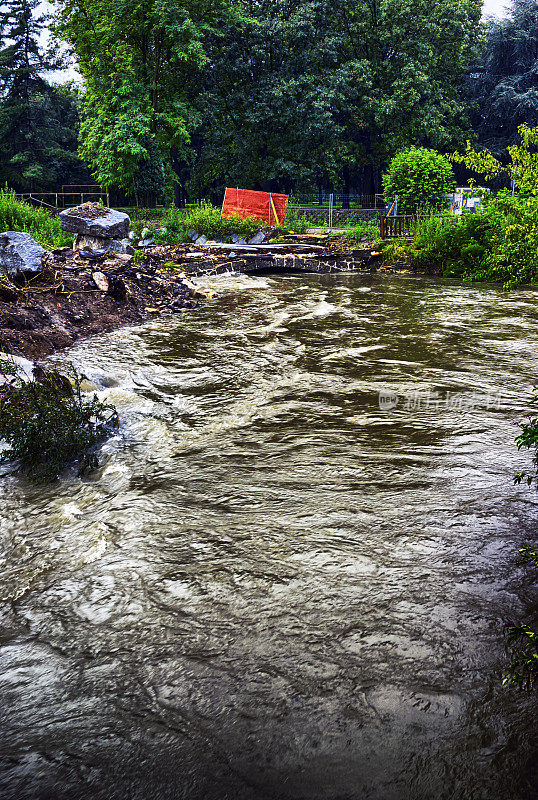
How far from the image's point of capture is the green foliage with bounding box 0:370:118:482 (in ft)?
18.2

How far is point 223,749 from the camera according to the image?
2.76 meters

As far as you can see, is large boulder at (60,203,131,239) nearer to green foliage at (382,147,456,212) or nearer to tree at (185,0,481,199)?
green foliage at (382,147,456,212)

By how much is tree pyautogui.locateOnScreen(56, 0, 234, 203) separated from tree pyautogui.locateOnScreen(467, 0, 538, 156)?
63.3 ft

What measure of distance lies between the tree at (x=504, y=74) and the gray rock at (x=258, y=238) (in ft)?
80.0

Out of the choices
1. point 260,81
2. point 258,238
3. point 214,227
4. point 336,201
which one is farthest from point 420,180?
point 260,81

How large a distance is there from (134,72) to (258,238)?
1585 centimetres

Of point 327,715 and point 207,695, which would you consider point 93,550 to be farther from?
point 327,715

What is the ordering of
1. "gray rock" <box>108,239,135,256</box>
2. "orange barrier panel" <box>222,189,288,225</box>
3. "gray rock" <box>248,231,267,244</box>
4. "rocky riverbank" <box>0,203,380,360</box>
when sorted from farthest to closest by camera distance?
"orange barrier panel" <box>222,189,288,225</box>, "gray rock" <box>248,231,267,244</box>, "gray rock" <box>108,239,135,256</box>, "rocky riverbank" <box>0,203,380,360</box>

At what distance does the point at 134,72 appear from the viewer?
112 feet

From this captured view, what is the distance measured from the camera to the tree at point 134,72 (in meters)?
31.6

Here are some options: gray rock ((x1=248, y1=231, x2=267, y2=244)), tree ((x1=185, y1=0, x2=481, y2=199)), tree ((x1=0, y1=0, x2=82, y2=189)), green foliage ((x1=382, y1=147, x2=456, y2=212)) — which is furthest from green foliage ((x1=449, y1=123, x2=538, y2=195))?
tree ((x1=0, y1=0, x2=82, y2=189))

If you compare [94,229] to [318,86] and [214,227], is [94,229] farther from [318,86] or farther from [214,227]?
[318,86]

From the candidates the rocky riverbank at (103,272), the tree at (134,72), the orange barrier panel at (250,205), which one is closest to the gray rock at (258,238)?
the rocky riverbank at (103,272)

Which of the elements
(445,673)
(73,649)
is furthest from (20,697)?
(445,673)
